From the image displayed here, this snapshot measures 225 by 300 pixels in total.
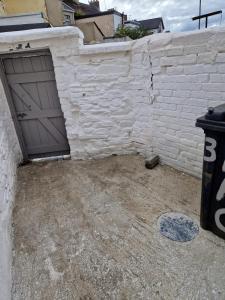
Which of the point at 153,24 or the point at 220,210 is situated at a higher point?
the point at 153,24

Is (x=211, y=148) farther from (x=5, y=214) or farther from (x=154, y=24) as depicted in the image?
(x=154, y=24)

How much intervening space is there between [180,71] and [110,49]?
4.12 ft

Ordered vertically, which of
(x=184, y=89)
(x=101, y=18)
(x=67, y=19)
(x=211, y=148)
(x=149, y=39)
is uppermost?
(x=101, y=18)

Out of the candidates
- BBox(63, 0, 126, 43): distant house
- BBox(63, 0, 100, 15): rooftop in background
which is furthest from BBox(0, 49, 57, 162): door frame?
BBox(63, 0, 100, 15): rooftop in background

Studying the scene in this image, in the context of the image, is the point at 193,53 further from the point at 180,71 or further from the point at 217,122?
the point at 217,122

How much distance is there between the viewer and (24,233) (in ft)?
8.20

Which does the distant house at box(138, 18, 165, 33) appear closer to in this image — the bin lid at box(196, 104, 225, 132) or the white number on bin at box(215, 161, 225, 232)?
the bin lid at box(196, 104, 225, 132)

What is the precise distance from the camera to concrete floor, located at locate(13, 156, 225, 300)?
70.7 inches

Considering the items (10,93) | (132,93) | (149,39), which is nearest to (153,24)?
(132,93)

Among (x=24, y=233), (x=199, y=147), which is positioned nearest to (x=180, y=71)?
(x=199, y=147)

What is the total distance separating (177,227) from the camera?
2.34m

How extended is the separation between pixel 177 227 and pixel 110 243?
763 millimetres

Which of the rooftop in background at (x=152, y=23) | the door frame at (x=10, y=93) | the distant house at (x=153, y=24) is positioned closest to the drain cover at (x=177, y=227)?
the door frame at (x=10, y=93)

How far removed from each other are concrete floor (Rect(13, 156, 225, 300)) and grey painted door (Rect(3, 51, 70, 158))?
95cm
